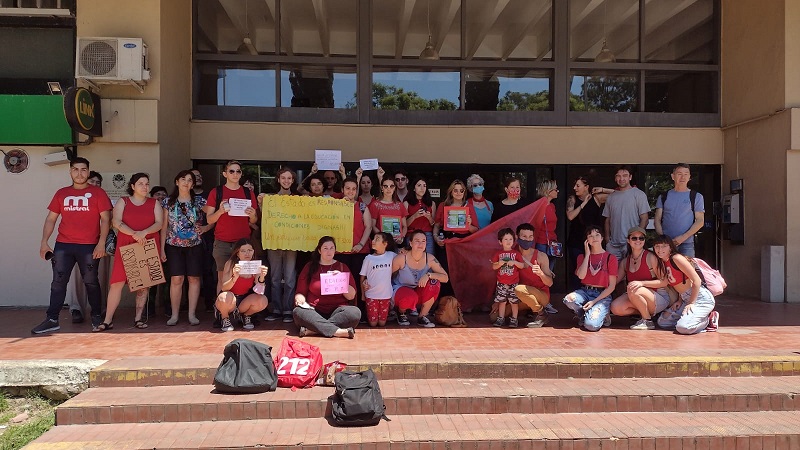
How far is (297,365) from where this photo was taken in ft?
17.1

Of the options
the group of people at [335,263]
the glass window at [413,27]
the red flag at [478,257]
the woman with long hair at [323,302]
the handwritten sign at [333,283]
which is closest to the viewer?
the woman with long hair at [323,302]

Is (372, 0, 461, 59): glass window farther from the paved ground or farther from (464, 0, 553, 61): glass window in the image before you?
the paved ground

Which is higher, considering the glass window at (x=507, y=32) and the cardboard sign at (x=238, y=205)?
the glass window at (x=507, y=32)

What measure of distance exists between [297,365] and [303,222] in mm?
2394

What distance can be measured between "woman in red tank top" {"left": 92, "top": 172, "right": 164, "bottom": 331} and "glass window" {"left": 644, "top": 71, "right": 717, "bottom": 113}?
8.04 metres

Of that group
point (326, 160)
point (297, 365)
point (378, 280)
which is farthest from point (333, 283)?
point (326, 160)

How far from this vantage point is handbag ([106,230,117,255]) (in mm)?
7117

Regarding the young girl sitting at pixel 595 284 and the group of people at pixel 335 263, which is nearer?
the group of people at pixel 335 263

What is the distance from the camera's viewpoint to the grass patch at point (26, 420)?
183 inches

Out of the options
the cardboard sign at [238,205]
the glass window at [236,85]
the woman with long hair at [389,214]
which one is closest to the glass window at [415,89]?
the glass window at [236,85]

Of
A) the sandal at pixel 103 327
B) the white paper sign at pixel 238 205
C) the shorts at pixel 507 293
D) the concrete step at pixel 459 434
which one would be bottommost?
the concrete step at pixel 459 434

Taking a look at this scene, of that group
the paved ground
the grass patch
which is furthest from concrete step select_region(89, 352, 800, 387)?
the grass patch

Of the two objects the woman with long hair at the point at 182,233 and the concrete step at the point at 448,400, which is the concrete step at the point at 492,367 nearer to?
the concrete step at the point at 448,400

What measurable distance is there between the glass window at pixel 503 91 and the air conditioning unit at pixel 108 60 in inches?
200
